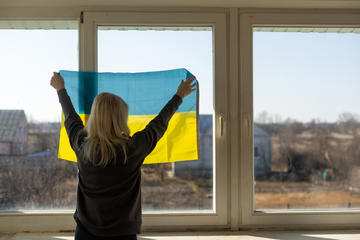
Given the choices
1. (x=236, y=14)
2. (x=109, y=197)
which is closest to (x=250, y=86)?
(x=236, y=14)

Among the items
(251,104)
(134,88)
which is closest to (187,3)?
(134,88)

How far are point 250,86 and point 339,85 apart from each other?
69 centimetres

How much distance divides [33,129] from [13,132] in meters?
0.15

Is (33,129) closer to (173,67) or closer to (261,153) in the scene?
(173,67)

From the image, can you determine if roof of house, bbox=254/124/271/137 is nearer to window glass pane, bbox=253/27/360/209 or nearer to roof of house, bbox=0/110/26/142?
window glass pane, bbox=253/27/360/209

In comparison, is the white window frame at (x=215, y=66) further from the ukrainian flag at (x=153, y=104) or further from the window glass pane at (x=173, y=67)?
the ukrainian flag at (x=153, y=104)

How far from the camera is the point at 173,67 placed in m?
2.36

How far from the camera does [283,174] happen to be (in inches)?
95.7

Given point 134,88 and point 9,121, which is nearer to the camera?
point 134,88

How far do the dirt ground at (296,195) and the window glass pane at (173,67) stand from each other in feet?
1.29

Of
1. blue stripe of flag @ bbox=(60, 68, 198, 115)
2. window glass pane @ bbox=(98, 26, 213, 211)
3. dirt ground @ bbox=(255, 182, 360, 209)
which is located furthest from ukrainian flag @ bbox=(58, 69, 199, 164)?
dirt ground @ bbox=(255, 182, 360, 209)

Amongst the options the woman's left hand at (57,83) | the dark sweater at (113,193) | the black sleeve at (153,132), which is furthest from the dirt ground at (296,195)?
the woman's left hand at (57,83)

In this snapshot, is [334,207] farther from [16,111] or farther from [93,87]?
[16,111]

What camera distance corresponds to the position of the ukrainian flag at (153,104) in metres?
2.19
